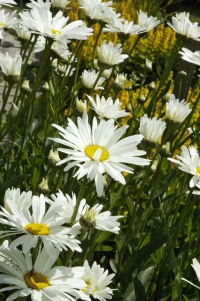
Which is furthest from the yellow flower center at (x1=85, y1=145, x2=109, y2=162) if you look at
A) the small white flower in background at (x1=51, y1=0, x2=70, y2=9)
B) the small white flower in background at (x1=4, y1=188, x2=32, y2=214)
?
the small white flower in background at (x1=51, y1=0, x2=70, y2=9)

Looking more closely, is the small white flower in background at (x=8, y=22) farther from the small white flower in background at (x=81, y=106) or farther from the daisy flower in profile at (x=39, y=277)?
the daisy flower in profile at (x=39, y=277)

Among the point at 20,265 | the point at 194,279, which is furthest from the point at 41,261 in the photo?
the point at 194,279

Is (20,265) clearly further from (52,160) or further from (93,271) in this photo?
(52,160)

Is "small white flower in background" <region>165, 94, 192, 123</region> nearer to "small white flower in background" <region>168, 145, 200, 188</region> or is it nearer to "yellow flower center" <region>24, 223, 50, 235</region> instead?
"small white flower in background" <region>168, 145, 200, 188</region>

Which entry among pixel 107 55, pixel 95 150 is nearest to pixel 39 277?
pixel 95 150

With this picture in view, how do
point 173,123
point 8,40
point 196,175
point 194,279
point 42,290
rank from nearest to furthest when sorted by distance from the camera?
point 42,290 < point 196,175 < point 173,123 < point 194,279 < point 8,40

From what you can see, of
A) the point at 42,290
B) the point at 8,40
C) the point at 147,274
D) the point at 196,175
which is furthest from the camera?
Result: the point at 8,40

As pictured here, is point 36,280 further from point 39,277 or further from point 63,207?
point 63,207
